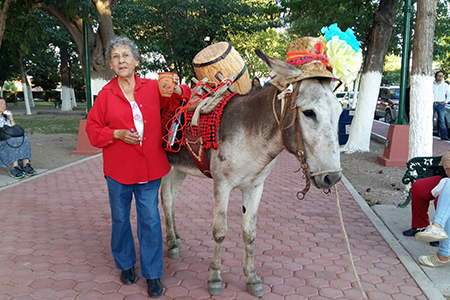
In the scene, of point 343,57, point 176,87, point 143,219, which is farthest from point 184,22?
point 343,57

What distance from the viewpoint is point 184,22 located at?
1897cm

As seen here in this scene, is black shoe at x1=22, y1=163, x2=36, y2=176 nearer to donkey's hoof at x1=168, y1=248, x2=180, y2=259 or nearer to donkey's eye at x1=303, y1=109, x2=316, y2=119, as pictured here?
donkey's hoof at x1=168, y1=248, x2=180, y2=259

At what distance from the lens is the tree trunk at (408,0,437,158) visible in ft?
20.8

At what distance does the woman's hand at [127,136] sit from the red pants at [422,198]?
10.7ft

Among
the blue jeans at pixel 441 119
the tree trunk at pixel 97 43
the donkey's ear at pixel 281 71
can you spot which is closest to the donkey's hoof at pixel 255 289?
the donkey's ear at pixel 281 71

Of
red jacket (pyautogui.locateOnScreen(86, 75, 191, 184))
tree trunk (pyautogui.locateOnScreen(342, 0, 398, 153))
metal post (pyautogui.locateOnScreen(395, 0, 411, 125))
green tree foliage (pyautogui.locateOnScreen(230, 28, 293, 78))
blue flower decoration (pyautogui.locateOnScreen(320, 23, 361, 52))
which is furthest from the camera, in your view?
green tree foliage (pyautogui.locateOnScreen(230, 28, 293, 78))

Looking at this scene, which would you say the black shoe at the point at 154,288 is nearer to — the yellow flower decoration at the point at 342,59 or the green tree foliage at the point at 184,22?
the yellow flower decoration at the point at 342,59

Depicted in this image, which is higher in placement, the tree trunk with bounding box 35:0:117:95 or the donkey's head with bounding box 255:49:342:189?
the tree trunk with bounding box 35:0:117:95

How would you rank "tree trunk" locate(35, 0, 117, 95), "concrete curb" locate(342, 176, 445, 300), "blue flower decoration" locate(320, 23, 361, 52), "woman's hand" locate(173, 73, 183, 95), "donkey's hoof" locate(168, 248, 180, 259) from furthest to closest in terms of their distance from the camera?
"tree trunk" locate(35, 0, 117, 95) < "donkey's hoof" locate(168, 248, 180, 259) < "concrete curb" locate(342, 176, 445, 300) < "woman's hand" locate(173, 73, 183, 95) < "blue flower decoration" locate(320, 23, 361, 52)

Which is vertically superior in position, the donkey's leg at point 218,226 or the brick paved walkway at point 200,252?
the donkey's leg at point 218,226

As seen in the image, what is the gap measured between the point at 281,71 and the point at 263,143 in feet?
2.05

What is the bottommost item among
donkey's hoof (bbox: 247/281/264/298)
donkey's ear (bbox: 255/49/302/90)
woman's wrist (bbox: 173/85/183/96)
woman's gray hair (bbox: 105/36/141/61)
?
donkey's hoof (bbox: 247/281/264/298)

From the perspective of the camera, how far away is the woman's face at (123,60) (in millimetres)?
3115

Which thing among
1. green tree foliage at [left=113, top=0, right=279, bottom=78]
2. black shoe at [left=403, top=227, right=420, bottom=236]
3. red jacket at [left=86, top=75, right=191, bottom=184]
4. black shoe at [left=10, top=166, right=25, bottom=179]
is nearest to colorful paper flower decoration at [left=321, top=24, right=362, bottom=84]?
red jacket at [left=86, top=75, right=191, bottom=184]
